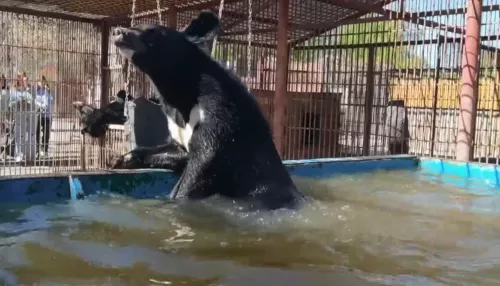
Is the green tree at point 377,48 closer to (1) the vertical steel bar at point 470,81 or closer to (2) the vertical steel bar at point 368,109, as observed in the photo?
(2) the vertical steel bar at point 368,109

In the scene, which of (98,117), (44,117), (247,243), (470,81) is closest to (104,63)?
(44,117)

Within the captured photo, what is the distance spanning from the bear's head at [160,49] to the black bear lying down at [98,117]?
2212mm

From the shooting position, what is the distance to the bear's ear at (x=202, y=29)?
4.31m

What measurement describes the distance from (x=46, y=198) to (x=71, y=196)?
0.55ft

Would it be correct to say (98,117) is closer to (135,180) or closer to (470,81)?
(135,180)

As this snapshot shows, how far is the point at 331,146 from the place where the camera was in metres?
10.0

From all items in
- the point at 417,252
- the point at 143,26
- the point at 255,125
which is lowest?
the point at 417,252

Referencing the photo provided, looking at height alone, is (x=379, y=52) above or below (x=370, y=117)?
above

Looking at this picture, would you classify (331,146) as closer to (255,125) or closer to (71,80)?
(71,80)

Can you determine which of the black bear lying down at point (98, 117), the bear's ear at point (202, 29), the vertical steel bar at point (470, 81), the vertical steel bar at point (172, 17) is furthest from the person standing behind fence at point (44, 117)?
the vertical steel bar at point (470, 81)

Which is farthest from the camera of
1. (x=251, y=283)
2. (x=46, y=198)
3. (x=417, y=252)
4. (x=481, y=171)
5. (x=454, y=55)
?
(x=454, y=55)

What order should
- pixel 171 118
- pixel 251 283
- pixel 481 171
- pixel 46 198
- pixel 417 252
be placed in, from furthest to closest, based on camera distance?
pixel 481 171, pixel 171 118, pixel 46 198, pixel 417 252, pixel 251 283

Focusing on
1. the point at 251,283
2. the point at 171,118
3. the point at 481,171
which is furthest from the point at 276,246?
the point at 481,171

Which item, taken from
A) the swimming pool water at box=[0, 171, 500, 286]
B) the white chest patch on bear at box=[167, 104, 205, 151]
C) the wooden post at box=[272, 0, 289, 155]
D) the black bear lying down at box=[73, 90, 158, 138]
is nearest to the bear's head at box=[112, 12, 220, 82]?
the white chest patch on bear at box=[167, 104, 205, 151]
